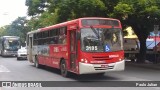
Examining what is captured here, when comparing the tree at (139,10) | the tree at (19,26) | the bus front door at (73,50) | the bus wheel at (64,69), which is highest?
the tree at (19,26)

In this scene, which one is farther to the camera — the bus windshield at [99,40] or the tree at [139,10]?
the tree at [139,10]

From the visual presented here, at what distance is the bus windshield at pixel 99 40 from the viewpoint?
16.0 m

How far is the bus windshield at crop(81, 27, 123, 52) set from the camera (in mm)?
15961

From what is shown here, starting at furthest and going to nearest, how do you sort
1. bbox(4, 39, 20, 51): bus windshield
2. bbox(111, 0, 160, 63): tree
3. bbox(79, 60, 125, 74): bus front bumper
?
bbox(4, 39, 20, 51): bus windshield
bbox(111, 0, 160, 63): tree
bbox(79, 60, 125, 74): bus front bumper

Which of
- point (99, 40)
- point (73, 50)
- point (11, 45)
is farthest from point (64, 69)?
point (11, 45)

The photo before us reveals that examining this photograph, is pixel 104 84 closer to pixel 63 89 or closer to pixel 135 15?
pixel 63 89

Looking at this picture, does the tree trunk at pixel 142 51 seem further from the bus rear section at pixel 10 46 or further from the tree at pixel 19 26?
the tree at pixel 19 26

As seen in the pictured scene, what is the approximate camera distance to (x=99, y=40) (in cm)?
1611

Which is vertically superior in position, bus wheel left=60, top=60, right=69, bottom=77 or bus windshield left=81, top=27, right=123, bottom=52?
bus windshield left=81, top=27, right=123, bottom=52

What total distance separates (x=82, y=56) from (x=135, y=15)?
7.36 m

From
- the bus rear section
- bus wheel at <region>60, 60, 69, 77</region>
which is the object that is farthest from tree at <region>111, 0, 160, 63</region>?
the bus rear section

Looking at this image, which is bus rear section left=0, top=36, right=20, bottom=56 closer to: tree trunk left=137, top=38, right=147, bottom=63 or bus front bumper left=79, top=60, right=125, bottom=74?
tree trunk left=137, top=38, right=147, bottom=63

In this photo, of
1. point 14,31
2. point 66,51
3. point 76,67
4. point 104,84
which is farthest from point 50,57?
point 14,31

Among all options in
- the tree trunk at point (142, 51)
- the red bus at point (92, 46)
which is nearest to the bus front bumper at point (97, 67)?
the red bus at point (92, 46)
